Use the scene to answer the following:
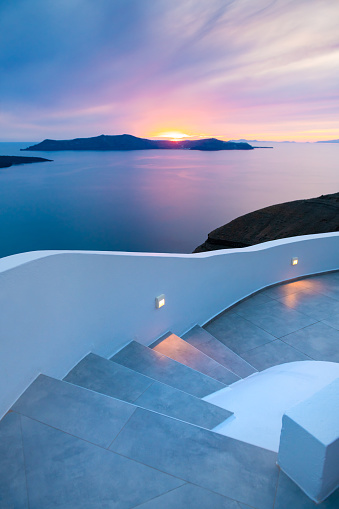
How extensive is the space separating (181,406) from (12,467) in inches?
50.1

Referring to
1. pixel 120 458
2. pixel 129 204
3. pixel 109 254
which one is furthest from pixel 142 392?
pixel 129 204

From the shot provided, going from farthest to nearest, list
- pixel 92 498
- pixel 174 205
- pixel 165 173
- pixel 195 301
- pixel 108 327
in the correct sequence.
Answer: pixel 165 173 → pixel 174 205 → pixel 195 301 → pixel 108 327 → pixel 92 498

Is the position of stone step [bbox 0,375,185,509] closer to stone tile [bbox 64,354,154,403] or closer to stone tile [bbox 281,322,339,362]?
stone tile [bbox 64,354,154,403]

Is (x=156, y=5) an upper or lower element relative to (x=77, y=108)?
lower

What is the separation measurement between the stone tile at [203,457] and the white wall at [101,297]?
105 cm

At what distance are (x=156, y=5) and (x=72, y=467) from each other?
1153cm

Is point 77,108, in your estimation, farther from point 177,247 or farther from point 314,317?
point 314,317

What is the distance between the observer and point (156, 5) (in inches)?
350

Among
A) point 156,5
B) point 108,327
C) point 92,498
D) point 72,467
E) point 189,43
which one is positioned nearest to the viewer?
point 92,498

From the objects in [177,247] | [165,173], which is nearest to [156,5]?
[177,247]

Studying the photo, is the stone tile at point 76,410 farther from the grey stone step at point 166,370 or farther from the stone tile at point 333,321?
the stone tile at point 333,321

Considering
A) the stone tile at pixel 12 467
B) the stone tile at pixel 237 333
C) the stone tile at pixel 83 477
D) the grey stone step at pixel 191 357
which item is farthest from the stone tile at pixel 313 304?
the stone tile at pixel 12 467

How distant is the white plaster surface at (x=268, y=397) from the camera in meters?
2.07

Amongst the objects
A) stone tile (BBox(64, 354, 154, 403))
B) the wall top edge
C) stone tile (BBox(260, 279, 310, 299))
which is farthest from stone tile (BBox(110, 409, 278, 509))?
stone tile (BBox(260, 279, 310, 299))
